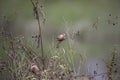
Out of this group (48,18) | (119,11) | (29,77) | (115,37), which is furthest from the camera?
(48,18)

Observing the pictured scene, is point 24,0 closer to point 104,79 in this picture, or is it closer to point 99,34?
point 99,34

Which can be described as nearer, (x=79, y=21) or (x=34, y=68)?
(x=34, y=68)

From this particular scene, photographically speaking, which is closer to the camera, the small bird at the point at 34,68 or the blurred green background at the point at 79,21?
the small bird at the point at 34,68

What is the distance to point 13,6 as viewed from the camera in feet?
15.8

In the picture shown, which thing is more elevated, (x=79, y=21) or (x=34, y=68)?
(x=79, y=21)

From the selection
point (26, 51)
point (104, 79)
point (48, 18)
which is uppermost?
point (48, 18)

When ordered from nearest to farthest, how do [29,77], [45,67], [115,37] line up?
[29,77] → [45,67] → [115,37]

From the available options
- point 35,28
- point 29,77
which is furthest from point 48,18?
point 29,77

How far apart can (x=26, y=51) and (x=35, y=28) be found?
1236 millimetres

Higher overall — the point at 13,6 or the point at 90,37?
the point at 13,6

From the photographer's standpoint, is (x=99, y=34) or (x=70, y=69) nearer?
(x=70, y=69)

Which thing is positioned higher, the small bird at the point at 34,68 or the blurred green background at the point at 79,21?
the blurred green background at the point at 79,21

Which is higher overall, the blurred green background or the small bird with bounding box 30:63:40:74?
the blurred green background

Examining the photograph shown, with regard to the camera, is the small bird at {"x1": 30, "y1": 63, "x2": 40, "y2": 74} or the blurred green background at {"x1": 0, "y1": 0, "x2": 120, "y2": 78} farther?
the blurred green background at {"x1": 0, "y1": 0, "x2": 120, "y2": 78}
